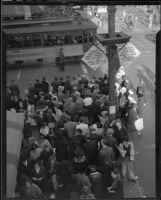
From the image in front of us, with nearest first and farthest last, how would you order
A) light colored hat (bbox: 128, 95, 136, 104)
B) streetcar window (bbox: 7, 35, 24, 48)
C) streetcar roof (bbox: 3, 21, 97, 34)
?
streetcar window (bbox: 7, 35, 24, 48), streetcar roof (bbox: 3, 21, 97, 34), light colored hat (bbox: 128, 95, 136, 104)

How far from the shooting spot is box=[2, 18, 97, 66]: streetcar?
7.73 meters

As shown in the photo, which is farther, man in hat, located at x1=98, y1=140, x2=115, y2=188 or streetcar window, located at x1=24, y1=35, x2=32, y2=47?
man in hat, located at x1=98, y1=140, x2=115, y2=188

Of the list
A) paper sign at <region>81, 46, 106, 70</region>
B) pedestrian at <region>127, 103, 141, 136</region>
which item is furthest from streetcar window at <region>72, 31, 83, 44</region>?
pedestrian at <region>127, 103, 141, 136</region>

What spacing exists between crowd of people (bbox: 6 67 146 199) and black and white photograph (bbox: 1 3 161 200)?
0.01 metres

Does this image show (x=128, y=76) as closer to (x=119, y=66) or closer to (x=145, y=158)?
(x=119, y=66)

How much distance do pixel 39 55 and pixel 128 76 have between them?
1.35 meters

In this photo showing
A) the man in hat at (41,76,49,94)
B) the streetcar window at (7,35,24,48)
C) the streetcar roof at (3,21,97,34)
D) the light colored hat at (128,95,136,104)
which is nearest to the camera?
the streetcar window at (7,35,24,48)

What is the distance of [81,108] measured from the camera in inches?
314

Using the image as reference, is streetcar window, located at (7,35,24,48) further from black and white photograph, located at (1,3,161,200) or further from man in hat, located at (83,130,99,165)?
man in hat, located at (83,130,99,165)

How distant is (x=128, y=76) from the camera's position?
312 inches

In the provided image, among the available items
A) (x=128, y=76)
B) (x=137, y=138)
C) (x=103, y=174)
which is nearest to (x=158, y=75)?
(x=128, y=76)

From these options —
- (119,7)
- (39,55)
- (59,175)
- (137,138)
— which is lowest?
(59,175)

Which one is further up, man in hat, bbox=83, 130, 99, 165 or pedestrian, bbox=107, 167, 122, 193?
man in hat, bbox=83, 130, 99, 165

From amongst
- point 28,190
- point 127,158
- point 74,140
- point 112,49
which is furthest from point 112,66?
point 28,190
